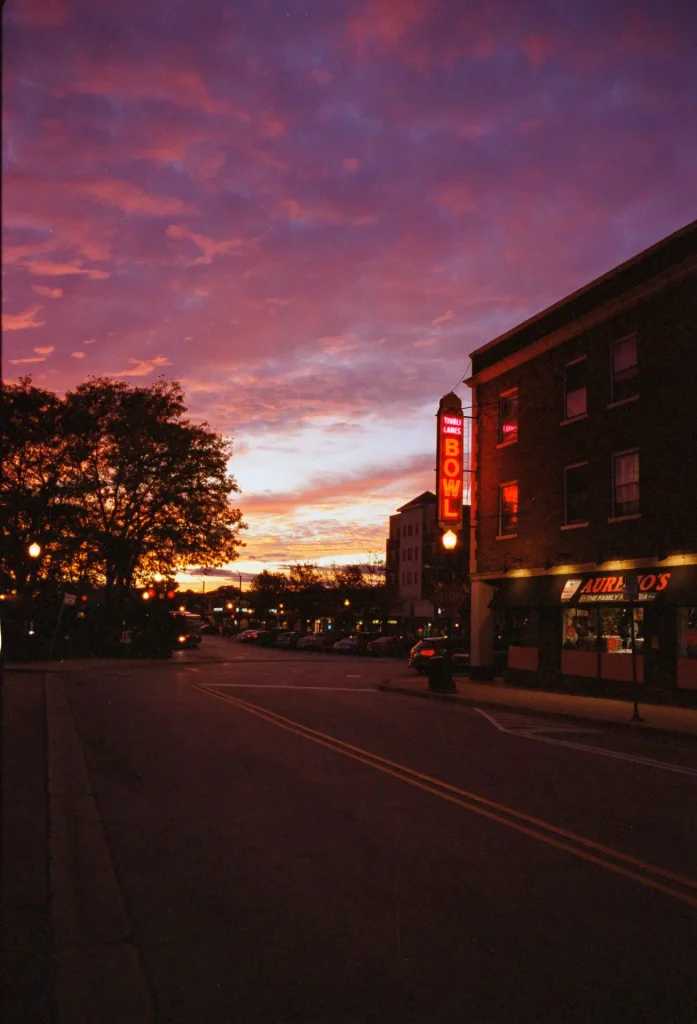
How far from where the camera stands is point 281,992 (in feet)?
15.5

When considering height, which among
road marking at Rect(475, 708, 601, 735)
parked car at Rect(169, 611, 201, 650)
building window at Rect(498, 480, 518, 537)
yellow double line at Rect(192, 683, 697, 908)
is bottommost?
parked car at Rect(169, 611, 201, 650)

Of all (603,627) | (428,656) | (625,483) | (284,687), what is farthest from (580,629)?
(428,656)

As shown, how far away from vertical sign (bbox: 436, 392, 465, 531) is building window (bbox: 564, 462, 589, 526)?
357 centimetres

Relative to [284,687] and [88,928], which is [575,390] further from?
[88,928]

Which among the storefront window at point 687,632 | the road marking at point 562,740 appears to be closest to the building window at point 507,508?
the storefront window at point 687,632

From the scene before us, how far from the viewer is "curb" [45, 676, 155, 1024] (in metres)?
4.50

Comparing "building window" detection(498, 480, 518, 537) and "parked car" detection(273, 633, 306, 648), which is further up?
"building window" detection(498, 480, 518, 537)

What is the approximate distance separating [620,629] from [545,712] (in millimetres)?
5655

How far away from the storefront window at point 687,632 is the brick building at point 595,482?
0.13 ft

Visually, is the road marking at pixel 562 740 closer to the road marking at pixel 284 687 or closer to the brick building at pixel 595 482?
the brick building at pixel 595 482

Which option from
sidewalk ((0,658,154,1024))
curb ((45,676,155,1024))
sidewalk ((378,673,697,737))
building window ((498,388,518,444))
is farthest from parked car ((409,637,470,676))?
curb ((45,676,155,1024))

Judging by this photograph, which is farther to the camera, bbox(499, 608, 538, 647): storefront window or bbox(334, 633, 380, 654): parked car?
bbox(334, 633, 380, 654): parked car

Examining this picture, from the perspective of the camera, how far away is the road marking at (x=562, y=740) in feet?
43.3

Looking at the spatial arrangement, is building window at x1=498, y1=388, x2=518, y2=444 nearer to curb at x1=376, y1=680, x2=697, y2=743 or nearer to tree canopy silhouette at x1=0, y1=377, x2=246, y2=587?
curb at x1=376, y1=680, x2=697, y2=743
